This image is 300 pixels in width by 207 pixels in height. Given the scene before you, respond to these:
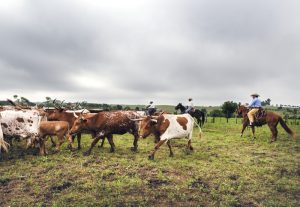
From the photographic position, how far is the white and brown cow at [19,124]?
1109cm

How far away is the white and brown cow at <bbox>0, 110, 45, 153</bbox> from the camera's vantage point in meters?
11.1

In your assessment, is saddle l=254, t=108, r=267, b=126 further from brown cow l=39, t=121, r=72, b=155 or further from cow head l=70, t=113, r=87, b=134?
brown cow l=39, t=121, r=72, b=155

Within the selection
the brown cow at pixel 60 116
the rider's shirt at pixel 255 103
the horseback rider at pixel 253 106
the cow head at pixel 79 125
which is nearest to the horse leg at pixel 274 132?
the horseback rider at pixel 253 106

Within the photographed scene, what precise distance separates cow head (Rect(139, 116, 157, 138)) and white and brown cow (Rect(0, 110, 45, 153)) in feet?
13.7

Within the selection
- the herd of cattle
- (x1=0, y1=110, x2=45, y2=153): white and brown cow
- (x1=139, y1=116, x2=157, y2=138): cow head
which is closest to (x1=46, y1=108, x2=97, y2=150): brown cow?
the herd of cattle

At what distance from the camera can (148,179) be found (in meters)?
8.21

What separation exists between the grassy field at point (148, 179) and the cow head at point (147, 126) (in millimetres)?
915

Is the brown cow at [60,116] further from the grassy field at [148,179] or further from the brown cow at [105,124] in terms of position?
the grassy field at [148,179]

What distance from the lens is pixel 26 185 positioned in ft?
25.7

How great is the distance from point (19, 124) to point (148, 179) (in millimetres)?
6105

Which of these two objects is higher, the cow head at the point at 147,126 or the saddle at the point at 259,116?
the saddle at the point at 259,116

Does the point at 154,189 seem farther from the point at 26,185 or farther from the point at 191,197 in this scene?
the point at 26,185

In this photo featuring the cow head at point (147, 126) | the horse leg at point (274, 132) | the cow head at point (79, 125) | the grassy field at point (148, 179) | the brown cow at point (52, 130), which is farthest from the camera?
the horse leg at point (274, 132)

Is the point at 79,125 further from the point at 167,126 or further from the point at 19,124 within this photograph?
the point at 167,126
